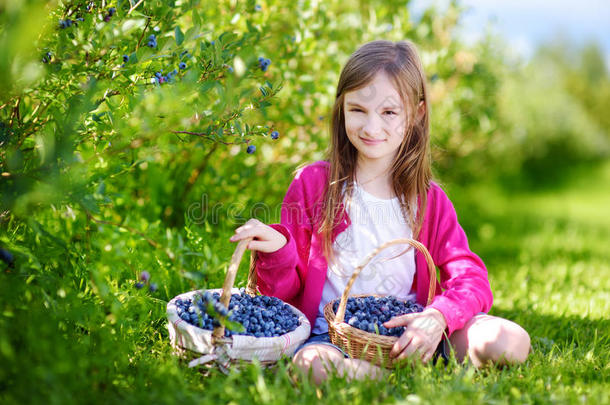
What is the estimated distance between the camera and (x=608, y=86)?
14.0 metres

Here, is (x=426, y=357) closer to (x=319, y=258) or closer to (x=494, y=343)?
(x=494, y=343)

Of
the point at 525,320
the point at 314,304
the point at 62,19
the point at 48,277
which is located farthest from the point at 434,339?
the point at 62,19

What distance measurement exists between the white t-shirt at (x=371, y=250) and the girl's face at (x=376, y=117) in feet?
0.73

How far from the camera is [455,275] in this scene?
220cm

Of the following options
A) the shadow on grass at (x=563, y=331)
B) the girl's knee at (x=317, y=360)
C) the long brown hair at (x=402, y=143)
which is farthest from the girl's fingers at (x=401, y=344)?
the shadow on grass at (x=563, y=331)

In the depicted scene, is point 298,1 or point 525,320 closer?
point 525,320

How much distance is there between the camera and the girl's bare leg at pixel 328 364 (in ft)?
5.91

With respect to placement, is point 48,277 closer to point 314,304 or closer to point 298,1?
point 314,304

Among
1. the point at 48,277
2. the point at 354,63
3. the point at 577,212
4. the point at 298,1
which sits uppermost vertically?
the point at 298,1

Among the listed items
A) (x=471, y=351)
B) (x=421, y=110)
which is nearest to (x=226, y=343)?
(x=471, y=351)

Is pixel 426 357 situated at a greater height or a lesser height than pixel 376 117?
lesser

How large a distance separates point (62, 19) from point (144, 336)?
114cm

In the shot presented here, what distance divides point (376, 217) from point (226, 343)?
34.8 inches

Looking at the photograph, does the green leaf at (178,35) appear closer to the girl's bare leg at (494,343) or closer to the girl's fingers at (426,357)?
the girl's fingers at (426,357)
